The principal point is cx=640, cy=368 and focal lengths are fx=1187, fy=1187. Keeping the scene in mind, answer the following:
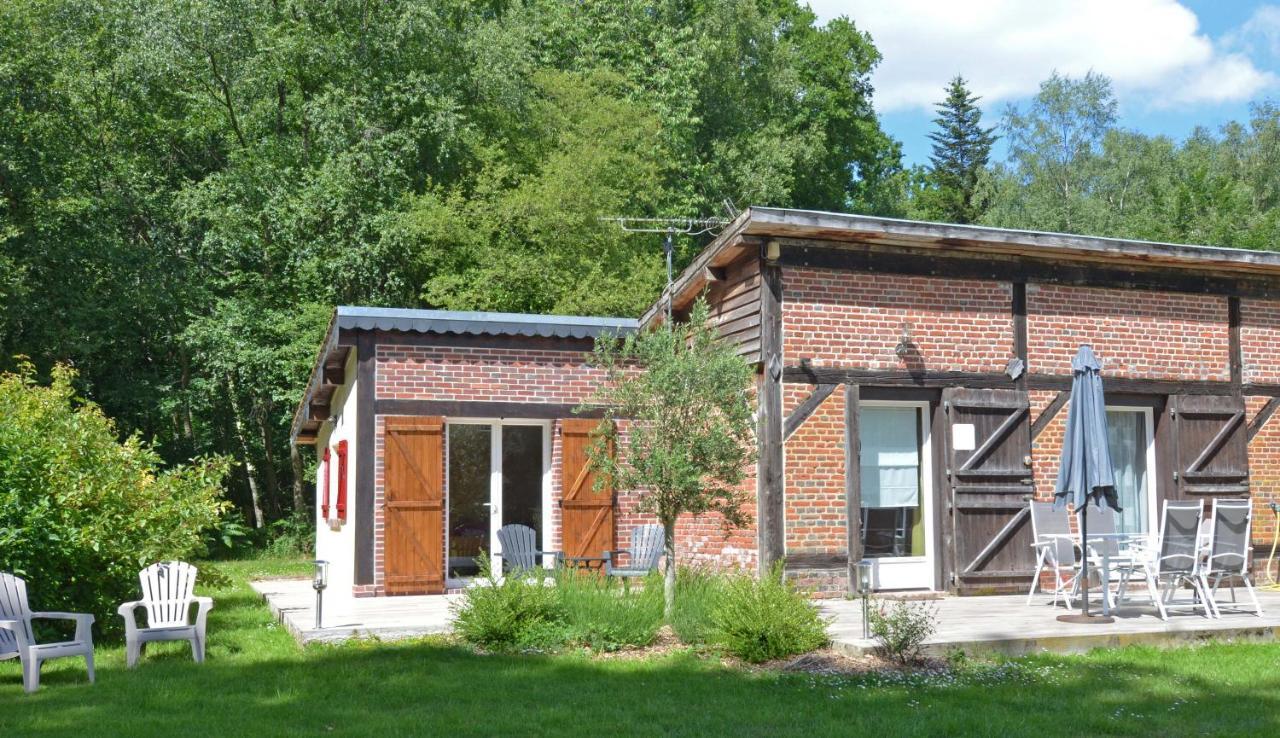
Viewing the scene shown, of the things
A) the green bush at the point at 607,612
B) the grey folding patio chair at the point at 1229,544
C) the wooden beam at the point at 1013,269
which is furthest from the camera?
the wooden beam at the point at 1013,269

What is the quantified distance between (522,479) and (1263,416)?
332 inches

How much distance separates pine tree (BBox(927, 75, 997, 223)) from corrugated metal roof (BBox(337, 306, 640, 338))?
29.2 metres

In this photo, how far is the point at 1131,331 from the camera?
12906 mm

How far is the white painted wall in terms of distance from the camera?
42.0 ft

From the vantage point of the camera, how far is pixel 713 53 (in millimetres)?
27016

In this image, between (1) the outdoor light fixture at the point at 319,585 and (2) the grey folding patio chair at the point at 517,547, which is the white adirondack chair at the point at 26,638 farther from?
(2) the grey folding patio chair at the point at 517,547

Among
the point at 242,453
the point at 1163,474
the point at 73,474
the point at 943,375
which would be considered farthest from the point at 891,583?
the point at 242,453

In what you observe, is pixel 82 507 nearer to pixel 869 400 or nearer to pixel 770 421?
pixel 770 421

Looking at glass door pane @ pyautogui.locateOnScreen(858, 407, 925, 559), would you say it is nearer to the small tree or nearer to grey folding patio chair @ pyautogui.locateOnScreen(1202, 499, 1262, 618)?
the small tree

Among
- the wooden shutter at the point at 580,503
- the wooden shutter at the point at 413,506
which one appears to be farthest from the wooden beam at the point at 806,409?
the wooden shutter at the point at 413,506

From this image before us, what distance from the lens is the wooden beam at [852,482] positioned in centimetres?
1167

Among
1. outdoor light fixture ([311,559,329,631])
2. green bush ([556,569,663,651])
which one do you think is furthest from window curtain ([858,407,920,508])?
outdoor light fixture ([311,559,329,631])

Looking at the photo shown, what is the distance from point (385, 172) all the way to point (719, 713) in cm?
1795

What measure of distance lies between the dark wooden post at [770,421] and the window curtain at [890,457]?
112 cm
